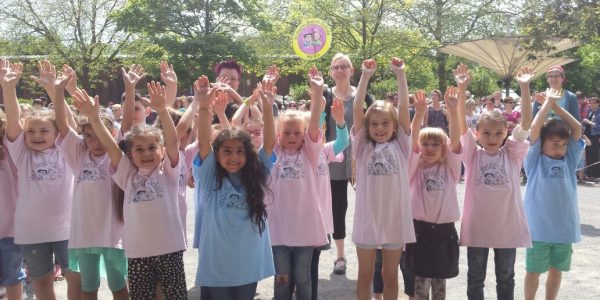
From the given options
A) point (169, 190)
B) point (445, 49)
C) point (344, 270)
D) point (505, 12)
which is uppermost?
point (505, 12)

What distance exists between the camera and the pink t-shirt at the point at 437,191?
3637mm

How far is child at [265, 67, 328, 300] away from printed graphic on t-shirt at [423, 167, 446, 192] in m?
0.77

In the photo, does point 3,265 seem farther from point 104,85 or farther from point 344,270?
point 104,85

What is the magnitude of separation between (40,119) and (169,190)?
44.0 inches

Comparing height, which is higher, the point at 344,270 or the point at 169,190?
the point at 169,190

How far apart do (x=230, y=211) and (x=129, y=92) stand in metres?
1.10

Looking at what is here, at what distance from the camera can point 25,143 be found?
369 cm

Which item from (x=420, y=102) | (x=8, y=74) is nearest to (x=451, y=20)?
(x=420, y=102)

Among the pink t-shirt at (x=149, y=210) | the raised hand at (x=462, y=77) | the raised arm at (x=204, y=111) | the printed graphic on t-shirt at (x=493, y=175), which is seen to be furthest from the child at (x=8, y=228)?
the printed graphic on t-shirt at (x=493, y=175)

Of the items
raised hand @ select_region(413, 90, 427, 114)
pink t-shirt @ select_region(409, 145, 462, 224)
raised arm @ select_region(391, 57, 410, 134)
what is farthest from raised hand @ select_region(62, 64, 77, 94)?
pink t-shirt @ select_region(409, 145, 462, 224)

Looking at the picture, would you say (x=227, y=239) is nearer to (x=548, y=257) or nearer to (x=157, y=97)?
(x=157, y=97)

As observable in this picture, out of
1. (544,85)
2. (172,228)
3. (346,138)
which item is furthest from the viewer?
(544,85)

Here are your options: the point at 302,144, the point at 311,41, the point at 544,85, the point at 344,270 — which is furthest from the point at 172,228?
the point at 544,85

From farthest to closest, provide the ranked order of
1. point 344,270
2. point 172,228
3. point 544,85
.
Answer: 1. point 544,85
2. point 344,270
3. point 172,228
